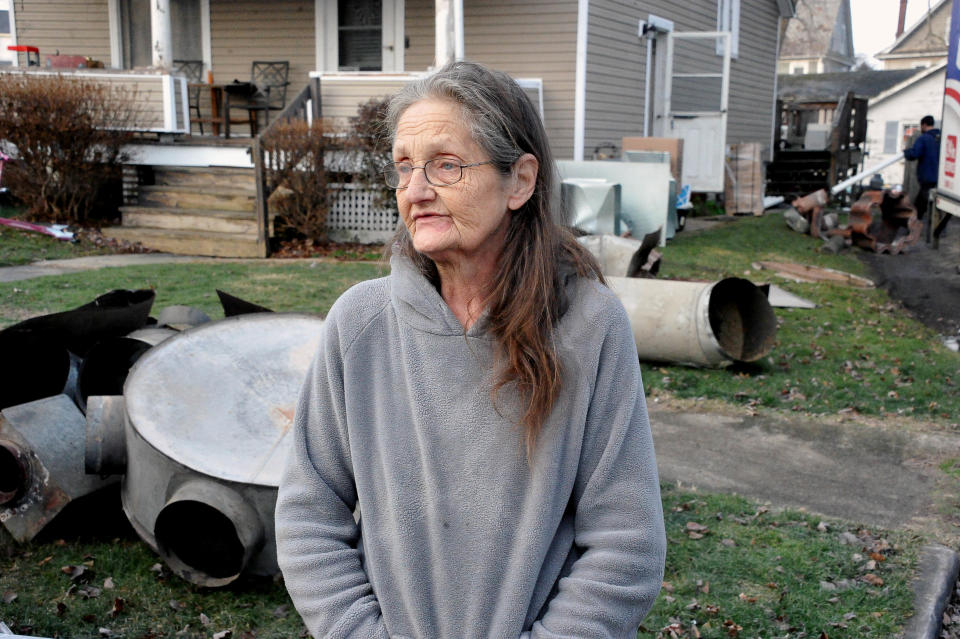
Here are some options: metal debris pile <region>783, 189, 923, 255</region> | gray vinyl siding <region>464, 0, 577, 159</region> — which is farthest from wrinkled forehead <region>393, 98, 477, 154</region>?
metal debris pile <region>783, 189, 923, 255</region>

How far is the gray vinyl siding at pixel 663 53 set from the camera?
16.6 m

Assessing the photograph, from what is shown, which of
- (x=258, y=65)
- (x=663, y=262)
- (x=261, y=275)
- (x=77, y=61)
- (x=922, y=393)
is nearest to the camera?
(x=922, y=393)

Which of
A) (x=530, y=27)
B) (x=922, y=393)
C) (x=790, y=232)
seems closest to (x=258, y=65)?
(x=530, y=27)

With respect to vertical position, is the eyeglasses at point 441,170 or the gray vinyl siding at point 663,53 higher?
the gray vinyl siding at point 663,53

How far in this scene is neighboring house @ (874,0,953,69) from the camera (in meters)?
64.6

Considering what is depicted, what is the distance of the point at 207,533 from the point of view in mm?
3785

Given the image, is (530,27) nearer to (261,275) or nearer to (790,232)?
(790,232)

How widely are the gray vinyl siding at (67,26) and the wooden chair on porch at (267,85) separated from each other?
10.2ft

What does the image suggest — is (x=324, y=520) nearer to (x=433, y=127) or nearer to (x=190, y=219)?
(x=433, y=127)

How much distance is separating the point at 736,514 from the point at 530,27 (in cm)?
1278

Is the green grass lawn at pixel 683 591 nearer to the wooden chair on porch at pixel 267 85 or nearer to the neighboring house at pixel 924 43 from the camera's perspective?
the wooden chair on porch at pixel 267 85

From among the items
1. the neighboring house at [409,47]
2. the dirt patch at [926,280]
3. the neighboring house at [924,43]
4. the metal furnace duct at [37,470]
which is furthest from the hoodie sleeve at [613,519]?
the neighboring house at [924,43]

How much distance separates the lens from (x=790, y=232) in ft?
57.9

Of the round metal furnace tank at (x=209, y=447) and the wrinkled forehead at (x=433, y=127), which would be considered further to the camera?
the round metal furnace tank at (x=209, y=447)
